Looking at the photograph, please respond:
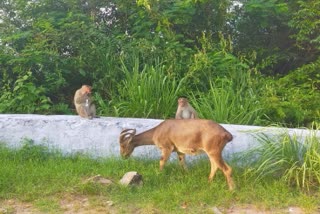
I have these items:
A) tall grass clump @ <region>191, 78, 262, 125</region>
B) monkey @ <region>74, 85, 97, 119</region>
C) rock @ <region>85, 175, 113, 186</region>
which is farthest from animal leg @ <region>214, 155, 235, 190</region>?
monkey @ <region>74, 85, 97, 119</region>

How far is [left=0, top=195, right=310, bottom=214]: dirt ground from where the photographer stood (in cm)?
591

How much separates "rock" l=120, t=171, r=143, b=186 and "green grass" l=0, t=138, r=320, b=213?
8 cm

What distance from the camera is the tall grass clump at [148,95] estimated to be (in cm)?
921

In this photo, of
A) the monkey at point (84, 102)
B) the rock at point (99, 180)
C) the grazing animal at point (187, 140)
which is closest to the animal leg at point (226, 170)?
the grazing animal at point (187, 140)

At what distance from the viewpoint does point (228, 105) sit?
356 inches

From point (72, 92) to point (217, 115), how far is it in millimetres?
3024

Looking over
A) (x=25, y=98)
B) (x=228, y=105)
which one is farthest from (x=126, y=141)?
(x=25, y=98)

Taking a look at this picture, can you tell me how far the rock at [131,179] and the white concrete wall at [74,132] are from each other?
149 centimetres

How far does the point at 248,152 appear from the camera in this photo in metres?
7.39

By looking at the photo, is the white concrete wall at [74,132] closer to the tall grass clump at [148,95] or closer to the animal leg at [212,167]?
the tall grass clump at [148,95]

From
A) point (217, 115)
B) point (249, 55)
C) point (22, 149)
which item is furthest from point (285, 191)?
point (249, 55)

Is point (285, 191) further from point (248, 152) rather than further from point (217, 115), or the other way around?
point (217, 115)

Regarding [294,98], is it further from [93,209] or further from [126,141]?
[93,209]

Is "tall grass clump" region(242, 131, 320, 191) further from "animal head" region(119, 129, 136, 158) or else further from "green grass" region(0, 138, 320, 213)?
"animal head" region(119, 129, 136, 158)
